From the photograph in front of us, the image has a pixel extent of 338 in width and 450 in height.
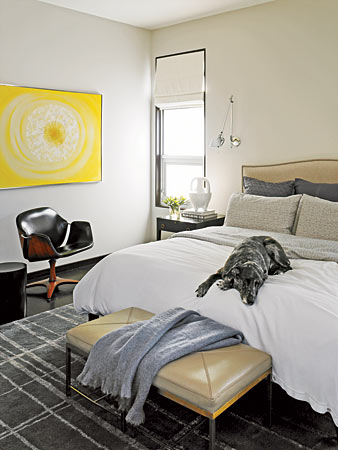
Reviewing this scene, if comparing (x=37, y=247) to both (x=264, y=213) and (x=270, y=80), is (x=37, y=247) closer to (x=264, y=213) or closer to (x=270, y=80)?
(x=264, y=213)

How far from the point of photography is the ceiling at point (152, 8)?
455 centimetres

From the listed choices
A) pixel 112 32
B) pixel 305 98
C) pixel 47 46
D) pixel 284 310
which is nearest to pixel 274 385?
pixel 284 310

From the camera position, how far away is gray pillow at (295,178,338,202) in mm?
3928

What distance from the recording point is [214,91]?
16.7 feet

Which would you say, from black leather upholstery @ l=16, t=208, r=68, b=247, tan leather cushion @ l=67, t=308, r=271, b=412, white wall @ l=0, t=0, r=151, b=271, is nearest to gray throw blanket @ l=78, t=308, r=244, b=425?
tan leather cushion @ l=67, t=308, r=271, b=412

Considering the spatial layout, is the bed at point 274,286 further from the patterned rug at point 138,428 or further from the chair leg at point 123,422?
the chair leg at point 123,422

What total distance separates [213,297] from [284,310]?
0.41 m

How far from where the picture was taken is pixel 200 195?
494cm

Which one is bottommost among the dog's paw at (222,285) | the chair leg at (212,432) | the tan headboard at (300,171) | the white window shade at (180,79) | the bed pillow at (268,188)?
the chair leg at (212,432)

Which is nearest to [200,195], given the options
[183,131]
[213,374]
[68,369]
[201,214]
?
[201,214]

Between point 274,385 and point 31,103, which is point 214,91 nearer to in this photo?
point 31,103

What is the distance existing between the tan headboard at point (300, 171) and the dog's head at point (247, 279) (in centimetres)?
212

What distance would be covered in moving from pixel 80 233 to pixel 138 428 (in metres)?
2.65

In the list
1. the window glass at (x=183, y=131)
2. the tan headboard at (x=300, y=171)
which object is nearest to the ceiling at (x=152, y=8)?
the window glass at (x=183, y=131)
